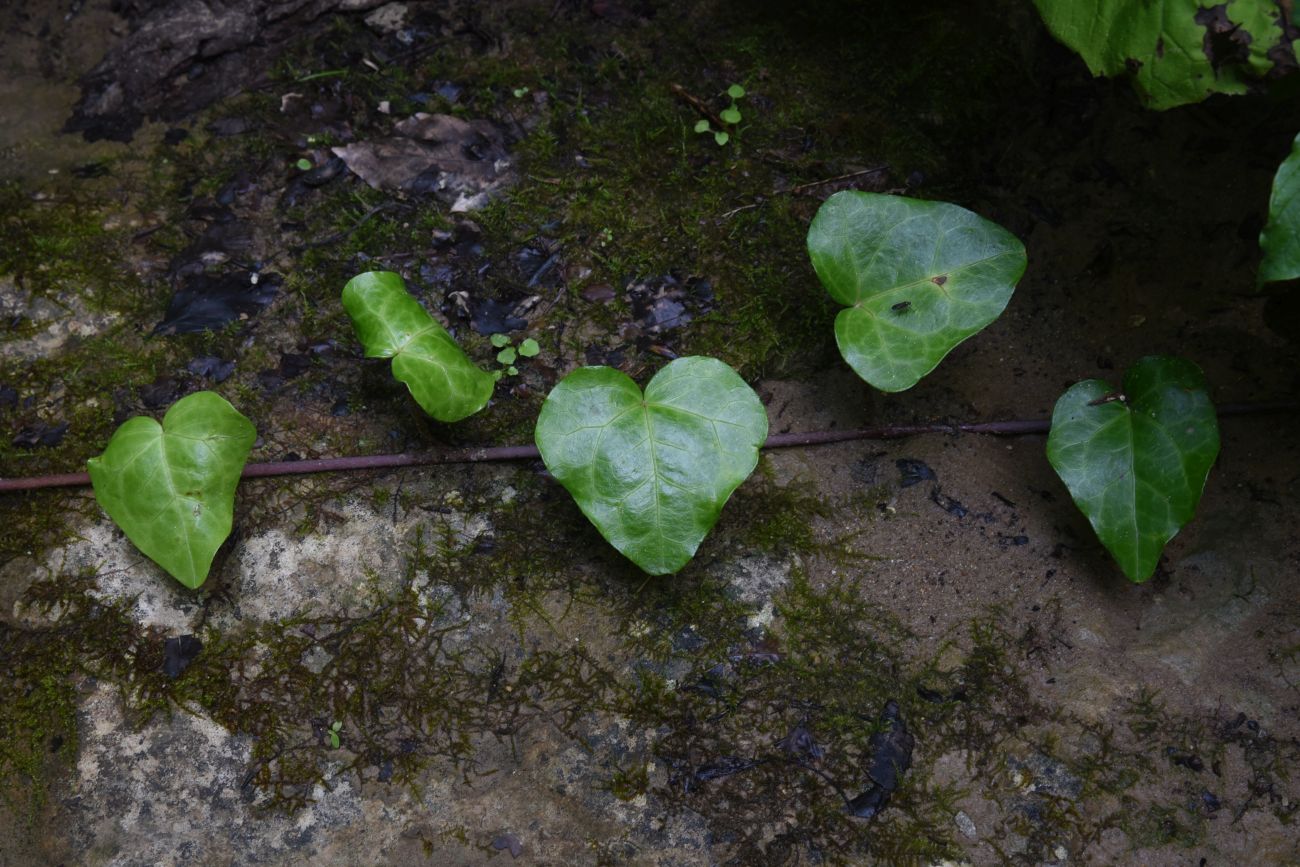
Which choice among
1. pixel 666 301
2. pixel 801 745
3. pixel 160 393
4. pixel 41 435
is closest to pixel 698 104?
pixel 666 301

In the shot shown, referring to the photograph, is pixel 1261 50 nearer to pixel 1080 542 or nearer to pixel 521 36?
pixel 1080 542

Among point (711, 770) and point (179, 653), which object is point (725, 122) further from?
point (179, 653)

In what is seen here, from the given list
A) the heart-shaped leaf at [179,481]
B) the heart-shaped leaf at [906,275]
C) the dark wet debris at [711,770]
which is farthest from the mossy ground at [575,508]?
the heart-shaped leaf at [906,275]

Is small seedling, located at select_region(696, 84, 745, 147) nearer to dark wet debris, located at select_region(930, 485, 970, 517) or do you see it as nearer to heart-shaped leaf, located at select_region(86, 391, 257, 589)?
dark wet debris, located at select_region(930, 485, 970, 517)

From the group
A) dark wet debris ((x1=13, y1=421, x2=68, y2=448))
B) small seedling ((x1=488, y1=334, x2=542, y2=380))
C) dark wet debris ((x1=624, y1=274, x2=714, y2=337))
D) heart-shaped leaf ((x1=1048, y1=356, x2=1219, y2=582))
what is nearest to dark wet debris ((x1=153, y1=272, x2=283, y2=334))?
dark wet debris ((x1=13, y1=421, x2=68, y2=448))

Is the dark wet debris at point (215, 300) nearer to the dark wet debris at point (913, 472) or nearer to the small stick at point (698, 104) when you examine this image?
the small stick at point (698, 104)
